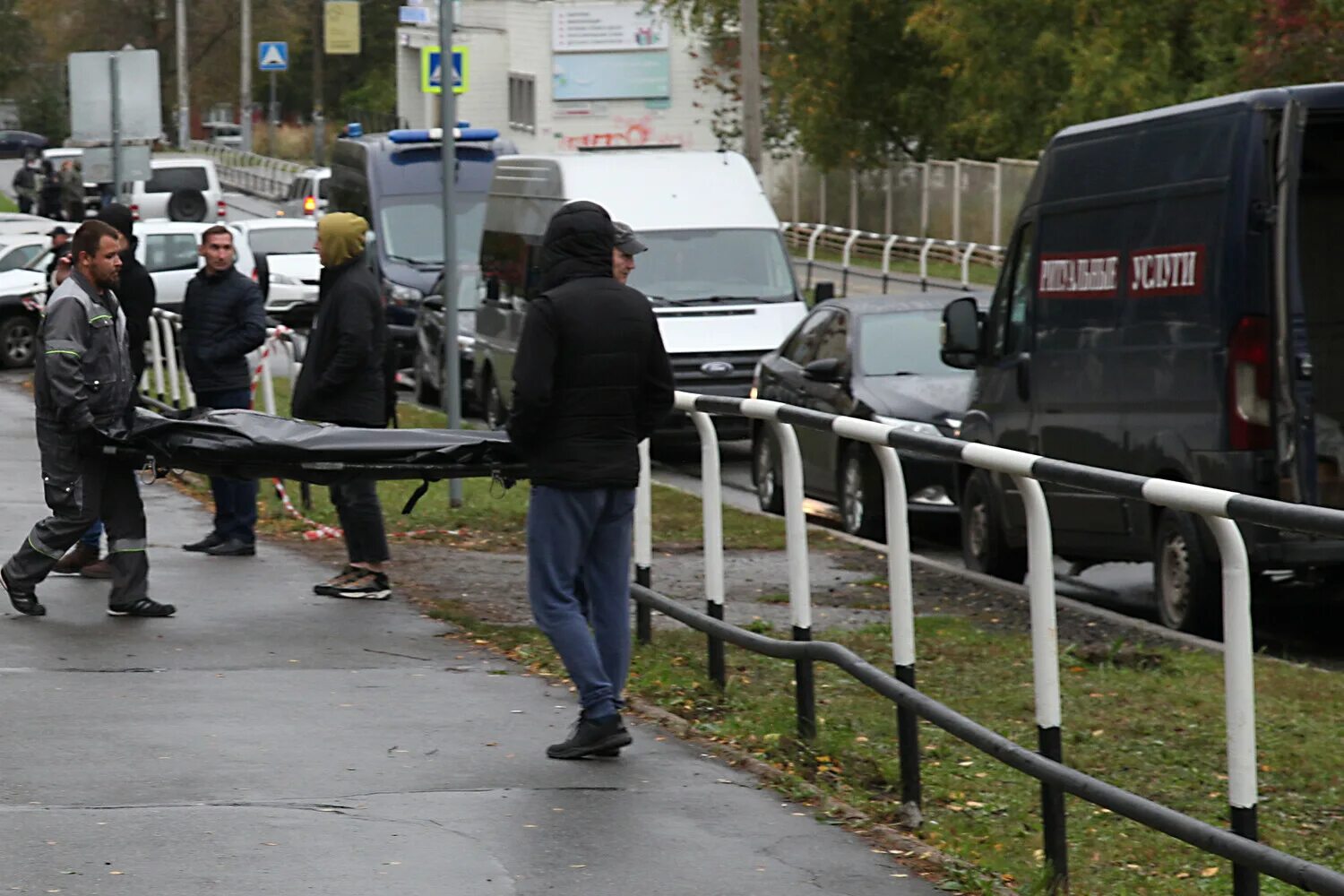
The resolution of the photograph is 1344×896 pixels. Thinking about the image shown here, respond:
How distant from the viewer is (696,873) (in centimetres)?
587

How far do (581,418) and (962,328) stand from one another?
5.72 meters

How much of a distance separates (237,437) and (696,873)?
4247 mm

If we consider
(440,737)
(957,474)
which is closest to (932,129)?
(957,474)

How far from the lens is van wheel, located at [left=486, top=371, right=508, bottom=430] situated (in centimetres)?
2098

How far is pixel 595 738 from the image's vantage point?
7.18m

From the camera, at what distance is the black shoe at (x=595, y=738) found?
23.6 feet

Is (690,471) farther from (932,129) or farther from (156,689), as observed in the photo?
(932,129)

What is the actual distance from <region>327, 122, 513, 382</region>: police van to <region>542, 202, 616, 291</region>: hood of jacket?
60.4 ft

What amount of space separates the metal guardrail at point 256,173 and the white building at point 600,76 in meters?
6.10

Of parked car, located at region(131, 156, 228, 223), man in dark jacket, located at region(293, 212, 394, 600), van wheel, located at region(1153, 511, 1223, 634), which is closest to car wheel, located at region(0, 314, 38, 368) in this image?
man in dark jacket, located at region(293, 212, 394, 600)

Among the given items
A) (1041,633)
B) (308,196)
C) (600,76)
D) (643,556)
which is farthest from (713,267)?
(600,76)

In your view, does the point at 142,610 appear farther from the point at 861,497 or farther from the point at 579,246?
the point at 861,497

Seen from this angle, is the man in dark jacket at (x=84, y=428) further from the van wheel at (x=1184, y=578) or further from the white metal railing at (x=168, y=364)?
the white metal railing at (x=168, y=364)

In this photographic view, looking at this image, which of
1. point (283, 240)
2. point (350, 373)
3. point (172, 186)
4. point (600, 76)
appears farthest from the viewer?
point (600, 76)
